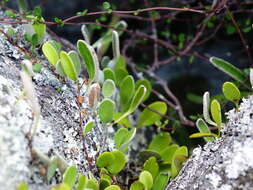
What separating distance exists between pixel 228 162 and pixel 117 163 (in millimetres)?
259

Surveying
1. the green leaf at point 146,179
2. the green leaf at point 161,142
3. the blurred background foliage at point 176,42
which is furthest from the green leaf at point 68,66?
the blurred background foliage at point 176,42

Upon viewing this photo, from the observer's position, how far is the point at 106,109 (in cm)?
86

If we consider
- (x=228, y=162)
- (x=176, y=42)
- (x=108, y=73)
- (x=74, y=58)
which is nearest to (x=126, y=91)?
(x=108, y=73)

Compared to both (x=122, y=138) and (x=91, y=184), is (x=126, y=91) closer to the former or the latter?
(x=122, y=138)

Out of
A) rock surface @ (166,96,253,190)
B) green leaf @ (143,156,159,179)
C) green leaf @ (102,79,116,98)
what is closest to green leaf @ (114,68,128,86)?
green leaf @ (102,79,116,98)

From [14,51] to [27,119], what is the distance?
30cm

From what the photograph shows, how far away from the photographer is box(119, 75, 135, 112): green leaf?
103 cm

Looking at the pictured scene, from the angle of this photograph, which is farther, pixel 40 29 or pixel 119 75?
pixel 119 75

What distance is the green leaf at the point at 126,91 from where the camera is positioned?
3.39ft

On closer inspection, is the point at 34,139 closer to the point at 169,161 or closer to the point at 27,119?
the point at 27,119

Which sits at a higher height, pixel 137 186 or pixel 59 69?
pixel 59 69

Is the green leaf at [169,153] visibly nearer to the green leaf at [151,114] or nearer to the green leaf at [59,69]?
the green leaf at [151,114]

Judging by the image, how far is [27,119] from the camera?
28.9 inches

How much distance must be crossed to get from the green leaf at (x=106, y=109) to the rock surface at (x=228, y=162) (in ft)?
0.69
